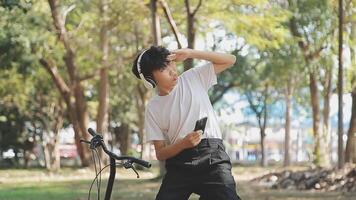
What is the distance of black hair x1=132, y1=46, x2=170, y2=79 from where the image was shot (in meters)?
3.42

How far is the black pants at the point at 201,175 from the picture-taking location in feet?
11.3

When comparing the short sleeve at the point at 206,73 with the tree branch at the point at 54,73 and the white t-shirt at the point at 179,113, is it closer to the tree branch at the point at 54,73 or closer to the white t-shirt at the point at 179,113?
the white t-shirt at the point at 179,113

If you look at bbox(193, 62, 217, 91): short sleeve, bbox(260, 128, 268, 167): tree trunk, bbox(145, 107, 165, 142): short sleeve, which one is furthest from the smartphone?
bbox(260, 128, 268, 167): tree trunk

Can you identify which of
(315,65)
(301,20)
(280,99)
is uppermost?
(301,20)

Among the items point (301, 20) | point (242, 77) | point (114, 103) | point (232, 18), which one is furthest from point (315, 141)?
point (114, 103)

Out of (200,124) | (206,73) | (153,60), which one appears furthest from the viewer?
(206,73)

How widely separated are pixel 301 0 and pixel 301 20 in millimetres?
1472

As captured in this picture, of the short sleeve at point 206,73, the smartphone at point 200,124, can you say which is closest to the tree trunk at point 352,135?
the short sleeve at point 206,73

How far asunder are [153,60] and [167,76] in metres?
0.12

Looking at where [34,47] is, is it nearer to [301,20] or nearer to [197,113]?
[301,20]

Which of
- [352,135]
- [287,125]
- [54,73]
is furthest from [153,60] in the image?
[287,125]

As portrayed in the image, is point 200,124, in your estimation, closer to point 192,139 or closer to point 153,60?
point 192,139

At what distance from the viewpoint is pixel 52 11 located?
21.0 m

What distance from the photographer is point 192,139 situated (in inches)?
130
